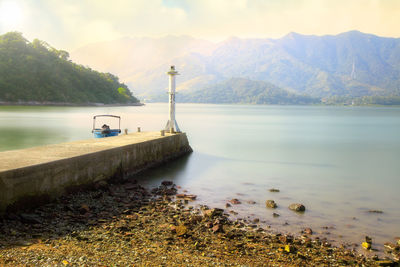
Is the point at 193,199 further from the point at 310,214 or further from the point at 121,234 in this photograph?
the point at 121,234

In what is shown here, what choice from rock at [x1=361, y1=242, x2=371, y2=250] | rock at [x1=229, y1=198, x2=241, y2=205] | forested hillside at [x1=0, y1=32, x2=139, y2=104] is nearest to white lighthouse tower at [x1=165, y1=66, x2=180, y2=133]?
rock at [x1=229, y1=198, x2=241, y2=205]

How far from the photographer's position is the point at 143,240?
714cm

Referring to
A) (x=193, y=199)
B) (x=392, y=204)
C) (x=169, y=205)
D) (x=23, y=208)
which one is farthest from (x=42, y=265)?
(x=392, y=204)

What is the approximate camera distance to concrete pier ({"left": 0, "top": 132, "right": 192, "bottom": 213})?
25.2 ft

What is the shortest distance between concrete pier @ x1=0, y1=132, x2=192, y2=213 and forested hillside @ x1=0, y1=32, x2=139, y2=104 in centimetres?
10096

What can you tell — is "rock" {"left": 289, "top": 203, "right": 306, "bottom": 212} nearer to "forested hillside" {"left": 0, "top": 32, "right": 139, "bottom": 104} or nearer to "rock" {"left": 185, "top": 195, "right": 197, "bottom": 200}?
"rock" {"left": 185, "top": 195, "right": 197, "bottom": 200}

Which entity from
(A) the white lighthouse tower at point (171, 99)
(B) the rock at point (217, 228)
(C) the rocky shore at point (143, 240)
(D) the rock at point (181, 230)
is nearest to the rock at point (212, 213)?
(C) the rocky shore at point (143, 240)

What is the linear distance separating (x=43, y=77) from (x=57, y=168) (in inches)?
4837

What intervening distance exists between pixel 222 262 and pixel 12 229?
4.30 meters

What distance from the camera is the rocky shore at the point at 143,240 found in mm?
6086

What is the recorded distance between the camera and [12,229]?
693 centimetres

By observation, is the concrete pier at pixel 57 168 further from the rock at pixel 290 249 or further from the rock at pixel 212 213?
the rock at pixel 290 249

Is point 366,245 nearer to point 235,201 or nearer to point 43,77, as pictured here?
point 235,201

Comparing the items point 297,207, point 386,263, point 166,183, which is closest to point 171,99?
point 166,183
